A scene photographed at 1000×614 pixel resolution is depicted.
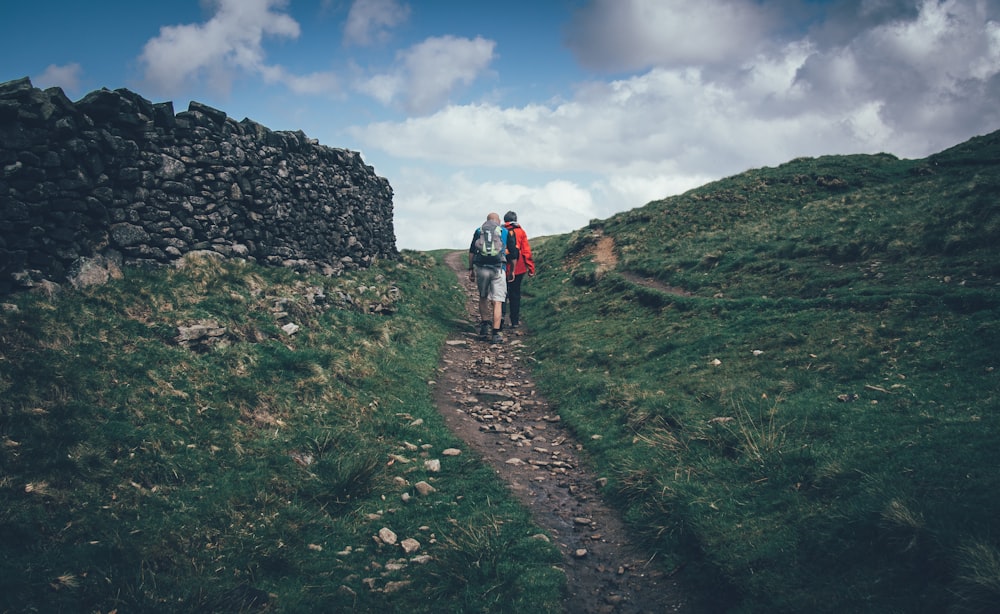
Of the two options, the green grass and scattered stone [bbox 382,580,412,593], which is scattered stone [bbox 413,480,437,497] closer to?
the green grass

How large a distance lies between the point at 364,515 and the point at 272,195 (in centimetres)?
1150

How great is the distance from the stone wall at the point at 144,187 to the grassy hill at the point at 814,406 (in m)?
8.68

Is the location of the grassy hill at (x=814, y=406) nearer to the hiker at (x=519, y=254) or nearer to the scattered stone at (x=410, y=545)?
the hiker at (x=519, y=254)

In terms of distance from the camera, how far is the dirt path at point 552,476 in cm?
489

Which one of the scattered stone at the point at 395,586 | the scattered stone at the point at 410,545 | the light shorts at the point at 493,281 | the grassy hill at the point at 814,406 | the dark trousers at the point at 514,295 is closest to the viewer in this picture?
the grassy hill at the point at 814,406

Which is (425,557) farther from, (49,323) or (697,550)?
(49,323)

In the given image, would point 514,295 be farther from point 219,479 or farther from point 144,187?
point 219,479

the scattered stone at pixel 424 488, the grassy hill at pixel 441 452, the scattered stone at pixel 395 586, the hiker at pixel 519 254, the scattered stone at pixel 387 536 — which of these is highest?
the hiker at pixel 519 254

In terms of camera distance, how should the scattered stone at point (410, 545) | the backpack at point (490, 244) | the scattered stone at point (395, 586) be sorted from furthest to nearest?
1. the backpack at point (490, 244)
2. the scattered stone at point (410, 545)
3. the scattered stone at point (395, 586)

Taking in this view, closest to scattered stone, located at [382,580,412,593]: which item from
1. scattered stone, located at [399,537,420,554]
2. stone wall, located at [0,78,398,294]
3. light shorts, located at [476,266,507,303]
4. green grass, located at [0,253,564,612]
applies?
green grass, located at [0,253,564,612]

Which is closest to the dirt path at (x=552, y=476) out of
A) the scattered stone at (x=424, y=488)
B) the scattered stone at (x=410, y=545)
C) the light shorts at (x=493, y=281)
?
the scattered stone at (x=424, y=488)

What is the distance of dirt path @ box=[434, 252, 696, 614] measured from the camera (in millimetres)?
4887

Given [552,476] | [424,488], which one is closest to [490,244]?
[552,476]

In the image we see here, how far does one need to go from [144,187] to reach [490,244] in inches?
339
